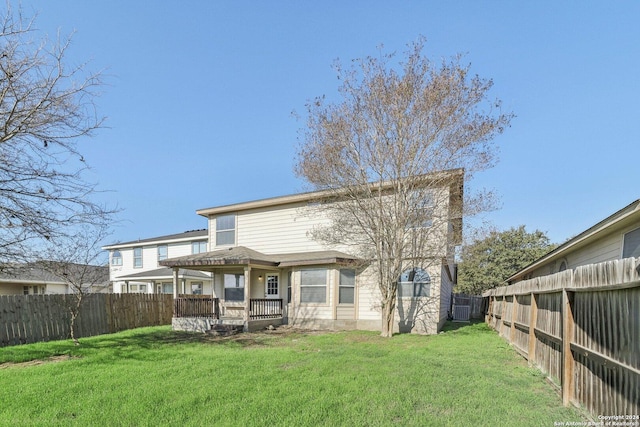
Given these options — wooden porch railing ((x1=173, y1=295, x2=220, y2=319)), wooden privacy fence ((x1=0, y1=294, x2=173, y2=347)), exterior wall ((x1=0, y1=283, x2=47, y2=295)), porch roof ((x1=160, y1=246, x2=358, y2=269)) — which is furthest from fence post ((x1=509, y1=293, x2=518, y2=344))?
exterior wall ((x1=0, y1=283, x2=47, y2=295))

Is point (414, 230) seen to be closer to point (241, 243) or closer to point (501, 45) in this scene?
point (501, 45)

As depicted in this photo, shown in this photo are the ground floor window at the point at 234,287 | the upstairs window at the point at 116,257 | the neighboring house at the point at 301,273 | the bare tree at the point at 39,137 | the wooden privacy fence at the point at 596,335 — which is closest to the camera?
the wooden privacy fence at the point at 596,335

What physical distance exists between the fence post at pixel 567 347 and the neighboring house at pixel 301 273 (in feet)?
22.9

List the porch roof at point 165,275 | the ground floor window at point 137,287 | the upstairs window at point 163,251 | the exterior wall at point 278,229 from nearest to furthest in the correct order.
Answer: the exterior wall at point 278,229
the porch roof at point 165,275
the upstairs window at point 163,251
the ground floor window at point 137,287

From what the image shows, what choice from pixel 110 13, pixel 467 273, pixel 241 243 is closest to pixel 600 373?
pixel 110 13

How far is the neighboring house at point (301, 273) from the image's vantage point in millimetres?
12500

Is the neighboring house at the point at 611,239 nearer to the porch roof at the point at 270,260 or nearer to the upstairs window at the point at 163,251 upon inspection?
the porch roof at the point at 270,260

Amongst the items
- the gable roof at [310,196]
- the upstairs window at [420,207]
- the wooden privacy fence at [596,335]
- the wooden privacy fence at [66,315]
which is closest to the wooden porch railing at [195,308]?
the wooden privacy fence at [66,315]

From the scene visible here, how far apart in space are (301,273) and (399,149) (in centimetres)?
639

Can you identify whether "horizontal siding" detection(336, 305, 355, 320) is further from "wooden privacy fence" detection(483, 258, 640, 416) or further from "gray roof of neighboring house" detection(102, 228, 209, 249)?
"gray roof of neighboring house" detection(102, 228, 209, 249)

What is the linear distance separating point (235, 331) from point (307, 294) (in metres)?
3.13

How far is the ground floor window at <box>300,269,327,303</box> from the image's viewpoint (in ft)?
45.3

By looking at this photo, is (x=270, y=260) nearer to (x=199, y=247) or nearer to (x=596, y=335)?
(x=596, y=335)

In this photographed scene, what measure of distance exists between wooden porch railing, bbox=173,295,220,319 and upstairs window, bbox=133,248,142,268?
15.4m
